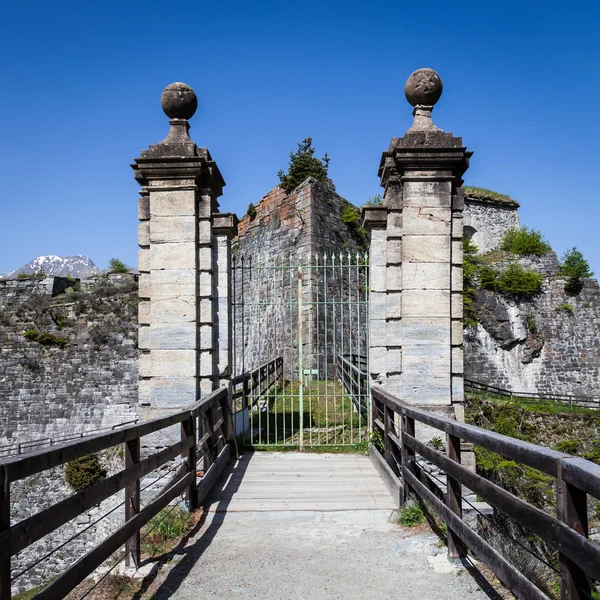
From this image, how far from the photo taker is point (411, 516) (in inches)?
178

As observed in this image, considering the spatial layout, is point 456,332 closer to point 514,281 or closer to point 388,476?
point 388,476

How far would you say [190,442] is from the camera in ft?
15.7

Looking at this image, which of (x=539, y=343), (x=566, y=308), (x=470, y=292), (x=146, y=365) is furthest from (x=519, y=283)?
(x=146, y=365)

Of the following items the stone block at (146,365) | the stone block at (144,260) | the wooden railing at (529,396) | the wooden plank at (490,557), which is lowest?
the wooden railing at (529,396)

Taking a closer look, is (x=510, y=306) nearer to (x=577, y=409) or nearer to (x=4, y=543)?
(x=577, y=409)

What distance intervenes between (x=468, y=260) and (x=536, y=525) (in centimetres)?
2022

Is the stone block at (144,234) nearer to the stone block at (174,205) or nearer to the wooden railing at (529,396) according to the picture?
the stone block at (174,205)

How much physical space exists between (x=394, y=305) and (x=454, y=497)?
2919 millimetres

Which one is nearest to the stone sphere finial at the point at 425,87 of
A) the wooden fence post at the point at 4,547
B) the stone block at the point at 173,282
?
the stone block at the point at 173,282

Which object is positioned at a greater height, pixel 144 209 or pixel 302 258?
pixel 302 258

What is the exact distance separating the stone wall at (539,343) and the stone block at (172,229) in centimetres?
1600

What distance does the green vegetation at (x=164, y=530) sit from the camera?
13.0 ft

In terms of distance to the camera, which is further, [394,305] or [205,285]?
[205,285]

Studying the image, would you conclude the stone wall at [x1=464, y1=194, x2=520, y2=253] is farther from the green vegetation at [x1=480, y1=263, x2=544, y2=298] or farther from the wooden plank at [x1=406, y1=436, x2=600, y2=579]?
the wooden plank at [x1=406, y1=436, x2=600, y2=579]
